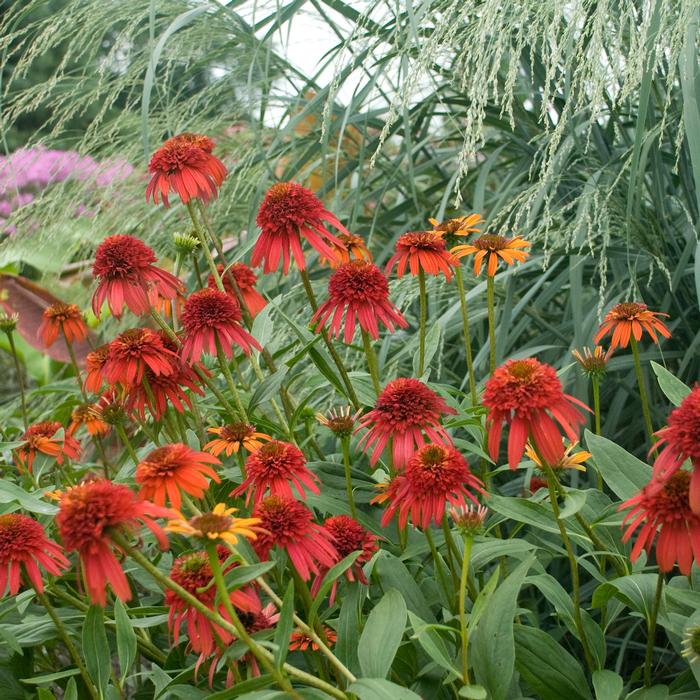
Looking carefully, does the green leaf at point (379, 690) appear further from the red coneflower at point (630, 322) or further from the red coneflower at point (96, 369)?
the red coneflower at point (96, 369)

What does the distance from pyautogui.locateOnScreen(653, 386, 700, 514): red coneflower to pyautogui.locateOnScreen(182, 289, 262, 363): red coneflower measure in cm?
39

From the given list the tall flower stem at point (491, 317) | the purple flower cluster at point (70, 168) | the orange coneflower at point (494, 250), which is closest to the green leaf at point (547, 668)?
the tall flower stem at point (491, 317)

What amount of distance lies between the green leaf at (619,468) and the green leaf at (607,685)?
0.16 meters

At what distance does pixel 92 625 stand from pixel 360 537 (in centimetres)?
22

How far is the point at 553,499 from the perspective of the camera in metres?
0.66

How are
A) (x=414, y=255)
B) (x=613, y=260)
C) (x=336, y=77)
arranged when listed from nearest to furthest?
(x=414, y=255) < (x=336, y=77) < (x=613, y=260)

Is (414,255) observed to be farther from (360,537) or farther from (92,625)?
(92,625)

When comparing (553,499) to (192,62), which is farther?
(192,62)

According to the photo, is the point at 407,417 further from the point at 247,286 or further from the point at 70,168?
the point at 70,168

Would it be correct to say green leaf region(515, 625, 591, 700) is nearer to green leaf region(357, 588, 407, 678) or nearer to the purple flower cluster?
green leaf region(357, 588, 407, 678)

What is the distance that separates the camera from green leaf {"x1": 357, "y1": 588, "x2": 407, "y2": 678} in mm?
628

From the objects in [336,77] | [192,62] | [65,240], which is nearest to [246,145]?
[192,62]

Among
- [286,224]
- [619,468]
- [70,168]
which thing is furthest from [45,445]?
[70,168]

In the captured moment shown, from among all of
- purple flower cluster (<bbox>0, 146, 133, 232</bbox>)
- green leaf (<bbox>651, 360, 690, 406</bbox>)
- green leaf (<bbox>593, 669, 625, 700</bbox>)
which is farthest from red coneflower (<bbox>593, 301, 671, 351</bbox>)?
purple flower cluster (<bbox>0, 146, 133, 232</bbox>)
